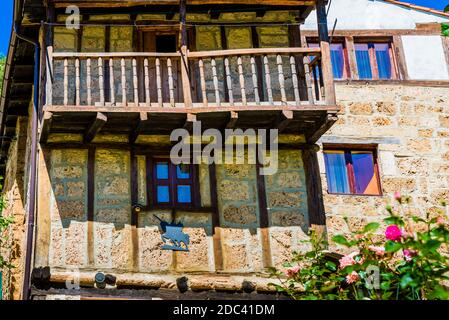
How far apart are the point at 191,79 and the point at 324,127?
5.91 ft

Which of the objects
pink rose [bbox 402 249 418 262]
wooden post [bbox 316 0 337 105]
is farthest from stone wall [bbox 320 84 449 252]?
pink rose [bbox 402 249 418 262]

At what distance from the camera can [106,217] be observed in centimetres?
1020

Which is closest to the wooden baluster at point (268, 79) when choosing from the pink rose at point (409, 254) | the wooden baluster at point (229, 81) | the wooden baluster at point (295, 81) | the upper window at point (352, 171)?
the wooden baluster at point (295, 81)

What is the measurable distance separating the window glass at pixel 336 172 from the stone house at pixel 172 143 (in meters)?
0.02

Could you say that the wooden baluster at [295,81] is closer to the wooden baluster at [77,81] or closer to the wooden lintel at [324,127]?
the wooden lintel at [324,127]

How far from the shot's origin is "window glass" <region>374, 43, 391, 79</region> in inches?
503

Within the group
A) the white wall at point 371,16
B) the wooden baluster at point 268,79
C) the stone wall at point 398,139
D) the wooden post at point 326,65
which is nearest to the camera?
the wooden baluster at point 268,79

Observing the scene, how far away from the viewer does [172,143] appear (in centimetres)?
1071

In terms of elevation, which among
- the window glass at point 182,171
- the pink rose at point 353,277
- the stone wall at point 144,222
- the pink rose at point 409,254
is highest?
the window glass at point 182,171

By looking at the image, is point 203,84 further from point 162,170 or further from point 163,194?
point 163,194

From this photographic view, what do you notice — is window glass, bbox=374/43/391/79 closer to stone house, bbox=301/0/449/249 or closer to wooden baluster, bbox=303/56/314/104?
stone house, bbox=301/0/449/249

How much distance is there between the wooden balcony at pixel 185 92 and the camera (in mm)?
10078

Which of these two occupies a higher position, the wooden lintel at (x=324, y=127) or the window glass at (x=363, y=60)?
the window glass at (x=363, y=60)

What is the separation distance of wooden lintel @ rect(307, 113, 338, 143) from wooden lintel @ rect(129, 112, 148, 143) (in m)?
2.20
